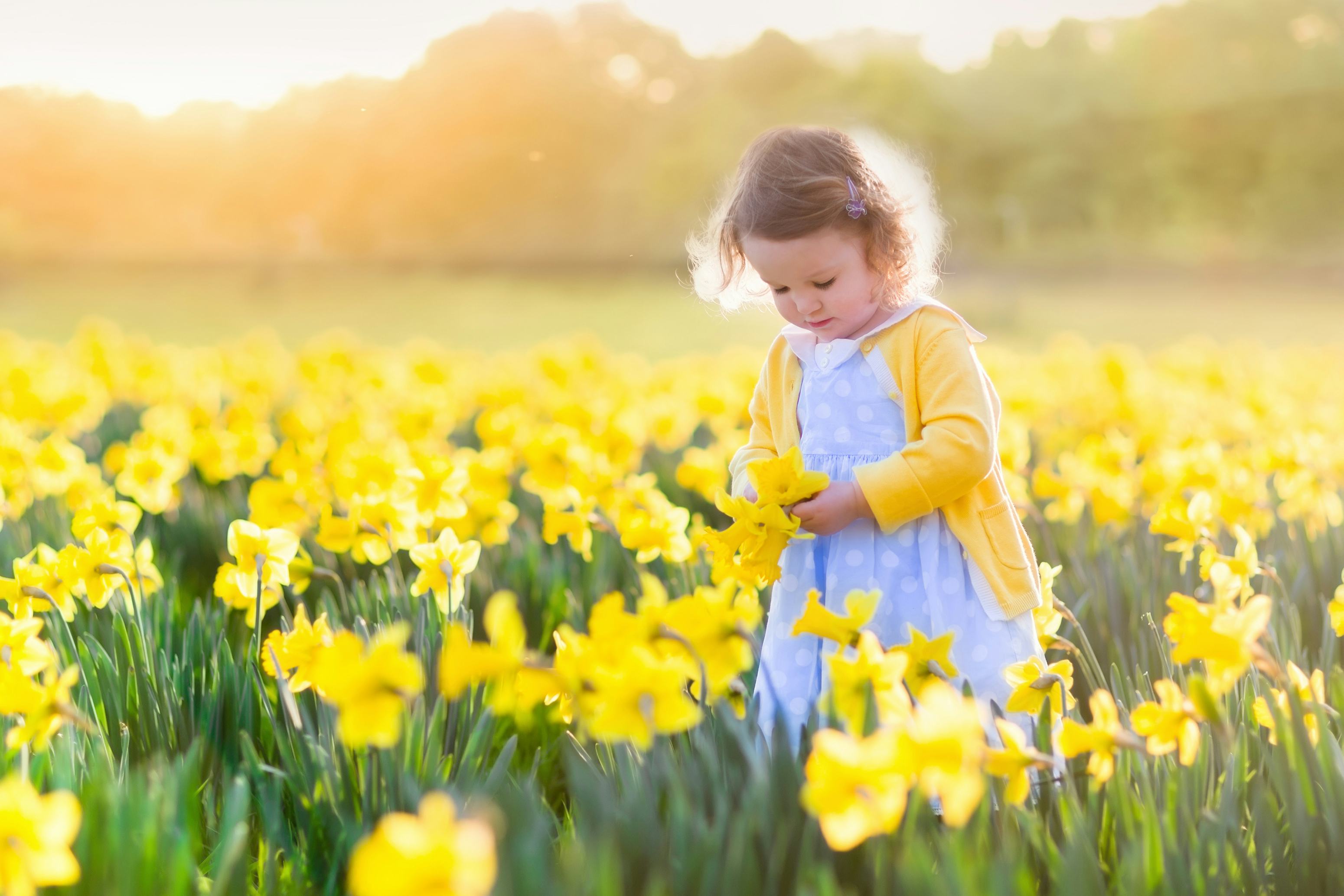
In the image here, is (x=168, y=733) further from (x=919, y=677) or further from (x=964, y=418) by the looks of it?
(x=964, y=418)

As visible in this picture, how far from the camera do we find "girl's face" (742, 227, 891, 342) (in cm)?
179

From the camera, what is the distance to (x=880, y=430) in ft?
6.31

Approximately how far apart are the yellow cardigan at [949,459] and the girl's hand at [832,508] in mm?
22

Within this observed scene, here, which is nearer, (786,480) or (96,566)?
(786,480)

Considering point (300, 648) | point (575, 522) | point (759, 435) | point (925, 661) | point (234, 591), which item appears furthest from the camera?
point (575, 522)

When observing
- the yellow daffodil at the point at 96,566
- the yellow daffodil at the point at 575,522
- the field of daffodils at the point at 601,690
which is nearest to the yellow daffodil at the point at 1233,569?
the field of daffodils at the point at 601,690

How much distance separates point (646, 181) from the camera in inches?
1236

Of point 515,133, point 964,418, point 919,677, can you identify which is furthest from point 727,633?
point 515,133

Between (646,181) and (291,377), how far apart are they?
81.9 ft

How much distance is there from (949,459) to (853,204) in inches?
19.2

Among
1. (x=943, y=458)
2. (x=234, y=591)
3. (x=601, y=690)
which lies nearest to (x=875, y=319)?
(x=943, y=458)

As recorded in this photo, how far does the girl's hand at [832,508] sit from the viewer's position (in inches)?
68.1

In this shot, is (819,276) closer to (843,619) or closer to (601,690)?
(843,619)

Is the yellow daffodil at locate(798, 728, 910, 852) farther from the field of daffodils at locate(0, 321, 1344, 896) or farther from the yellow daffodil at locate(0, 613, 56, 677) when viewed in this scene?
the yellow daffodil at locate(0, 613, 56, 677)
